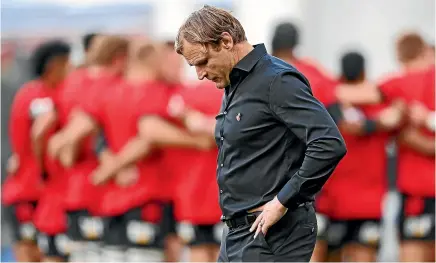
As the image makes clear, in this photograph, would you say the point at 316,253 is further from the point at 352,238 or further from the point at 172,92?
the point at 172,92

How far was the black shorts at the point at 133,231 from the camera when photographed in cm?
769

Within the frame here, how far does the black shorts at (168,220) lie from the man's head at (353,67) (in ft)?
4.74

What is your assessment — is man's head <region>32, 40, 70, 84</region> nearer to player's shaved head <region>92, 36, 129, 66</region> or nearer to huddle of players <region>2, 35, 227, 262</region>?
huddle of players <region>2, 35, 227, 262</region>

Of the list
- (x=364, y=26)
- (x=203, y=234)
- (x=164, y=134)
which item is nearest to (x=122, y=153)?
(x=164, y=134)

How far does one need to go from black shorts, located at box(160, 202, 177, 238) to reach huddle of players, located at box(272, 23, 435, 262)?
3.17 ft

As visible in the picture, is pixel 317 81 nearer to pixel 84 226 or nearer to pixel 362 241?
pixel 362 241

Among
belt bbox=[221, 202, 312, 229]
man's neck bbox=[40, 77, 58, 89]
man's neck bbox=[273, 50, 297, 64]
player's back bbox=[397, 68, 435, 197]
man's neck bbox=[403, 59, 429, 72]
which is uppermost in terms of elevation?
man's neck bbox=[273, 50, 297, 64]

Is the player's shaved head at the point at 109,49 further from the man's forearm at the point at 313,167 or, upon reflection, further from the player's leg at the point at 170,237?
the man's forearm at the point at 313,167

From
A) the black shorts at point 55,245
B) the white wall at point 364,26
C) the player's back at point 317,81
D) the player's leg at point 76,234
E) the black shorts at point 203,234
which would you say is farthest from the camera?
the white wall at point 364,26

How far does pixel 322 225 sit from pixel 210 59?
3355 mm

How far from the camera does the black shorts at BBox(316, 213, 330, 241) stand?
7.61 meters

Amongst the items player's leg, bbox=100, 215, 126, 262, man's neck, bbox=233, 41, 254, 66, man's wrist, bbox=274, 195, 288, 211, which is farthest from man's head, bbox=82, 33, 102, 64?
man's wrist, bbox=274, 195, 288, 211

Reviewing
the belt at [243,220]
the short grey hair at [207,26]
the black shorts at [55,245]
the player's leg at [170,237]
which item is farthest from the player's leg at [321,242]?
the short grey hair at [207,26]

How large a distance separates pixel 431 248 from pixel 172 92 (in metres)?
1.95
